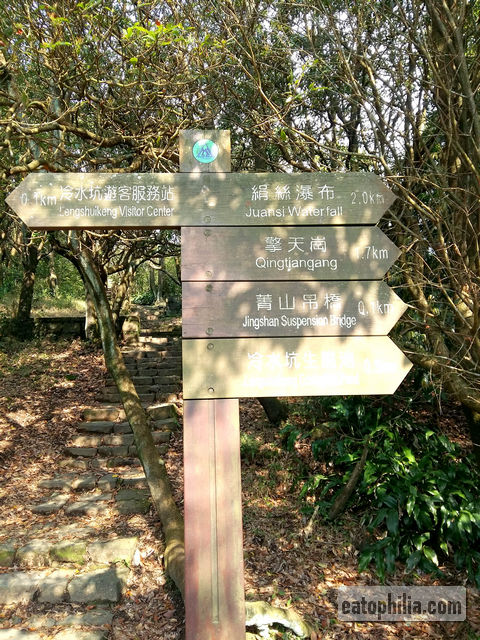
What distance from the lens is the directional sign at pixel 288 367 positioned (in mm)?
2615

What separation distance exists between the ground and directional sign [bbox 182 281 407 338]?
2.71 metres

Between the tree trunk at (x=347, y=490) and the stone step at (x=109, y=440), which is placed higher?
the stone step at (x=109, y=440)

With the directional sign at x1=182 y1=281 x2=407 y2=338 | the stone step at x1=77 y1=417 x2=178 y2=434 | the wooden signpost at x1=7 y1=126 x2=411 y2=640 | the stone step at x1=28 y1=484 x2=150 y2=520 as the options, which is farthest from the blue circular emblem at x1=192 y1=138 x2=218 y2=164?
the stone step at x1=77 y1=417 x2=178 y2=434

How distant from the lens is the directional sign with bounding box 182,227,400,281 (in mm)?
2711

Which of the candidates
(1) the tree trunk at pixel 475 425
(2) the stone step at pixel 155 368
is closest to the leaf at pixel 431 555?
(1) the tree trunk at pixel 475 425

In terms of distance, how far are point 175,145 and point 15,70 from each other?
1.97 meters

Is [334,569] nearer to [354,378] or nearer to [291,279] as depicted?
[354,378]

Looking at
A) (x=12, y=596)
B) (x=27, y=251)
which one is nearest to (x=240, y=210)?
(x=12, y=596)

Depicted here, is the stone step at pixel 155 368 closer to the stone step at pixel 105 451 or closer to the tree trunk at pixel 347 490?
the stone step at pixel 105 451

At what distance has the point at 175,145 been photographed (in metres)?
6.05

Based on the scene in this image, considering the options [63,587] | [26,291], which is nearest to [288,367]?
[63,587]

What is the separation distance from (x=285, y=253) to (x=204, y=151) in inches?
31.7

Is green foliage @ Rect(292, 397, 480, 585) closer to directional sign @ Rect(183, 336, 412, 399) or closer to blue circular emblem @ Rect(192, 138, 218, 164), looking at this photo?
directional sign @ Rect(183, 336, 412, 399)

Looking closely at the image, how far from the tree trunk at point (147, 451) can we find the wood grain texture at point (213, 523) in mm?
1438
